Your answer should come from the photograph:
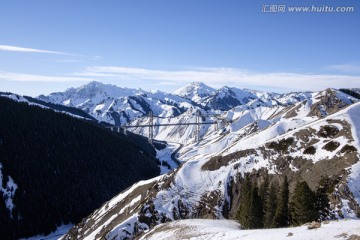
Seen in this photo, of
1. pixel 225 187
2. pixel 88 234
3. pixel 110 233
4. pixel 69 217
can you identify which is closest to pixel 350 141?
pixel 225 187

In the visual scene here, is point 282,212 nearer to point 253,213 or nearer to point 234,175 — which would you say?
point 253,213

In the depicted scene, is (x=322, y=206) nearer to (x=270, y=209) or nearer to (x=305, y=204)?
(x=305, y=204)

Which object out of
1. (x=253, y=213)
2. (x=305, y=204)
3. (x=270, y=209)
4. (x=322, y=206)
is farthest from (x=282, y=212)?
(x=322, y=206)

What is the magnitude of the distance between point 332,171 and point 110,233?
54.5 m

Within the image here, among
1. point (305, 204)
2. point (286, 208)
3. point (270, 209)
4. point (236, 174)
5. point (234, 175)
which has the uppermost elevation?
point (305, 204)

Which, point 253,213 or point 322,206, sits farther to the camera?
point 253,213

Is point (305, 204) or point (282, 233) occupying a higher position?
point (282, 233)

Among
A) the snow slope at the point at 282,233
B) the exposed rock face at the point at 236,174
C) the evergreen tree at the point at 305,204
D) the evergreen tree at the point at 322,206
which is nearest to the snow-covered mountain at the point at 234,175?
the exposed rock face at the point at 236,174

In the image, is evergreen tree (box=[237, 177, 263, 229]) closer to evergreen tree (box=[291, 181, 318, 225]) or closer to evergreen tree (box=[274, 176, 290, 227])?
evergreen tree (box=[274, 176, 290, 227])

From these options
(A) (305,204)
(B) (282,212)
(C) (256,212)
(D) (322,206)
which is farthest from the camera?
(C) (256,212)

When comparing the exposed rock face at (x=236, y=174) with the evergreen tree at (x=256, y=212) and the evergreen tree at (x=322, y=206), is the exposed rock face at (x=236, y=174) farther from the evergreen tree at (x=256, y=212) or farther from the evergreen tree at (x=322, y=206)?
the evergreen tree at (x=256, y=212)

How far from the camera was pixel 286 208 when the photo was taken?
58.9 m

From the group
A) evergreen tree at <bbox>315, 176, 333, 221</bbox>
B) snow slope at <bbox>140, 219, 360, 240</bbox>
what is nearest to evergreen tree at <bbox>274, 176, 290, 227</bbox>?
evergreen tree at <bbox>315, 176, 333, 221</bbox>

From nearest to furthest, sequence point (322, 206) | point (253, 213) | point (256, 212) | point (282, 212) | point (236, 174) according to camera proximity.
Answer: point (282, 212)
point (322, 206)
point (253, 213)
point (256, 212)
point (236, 174)
